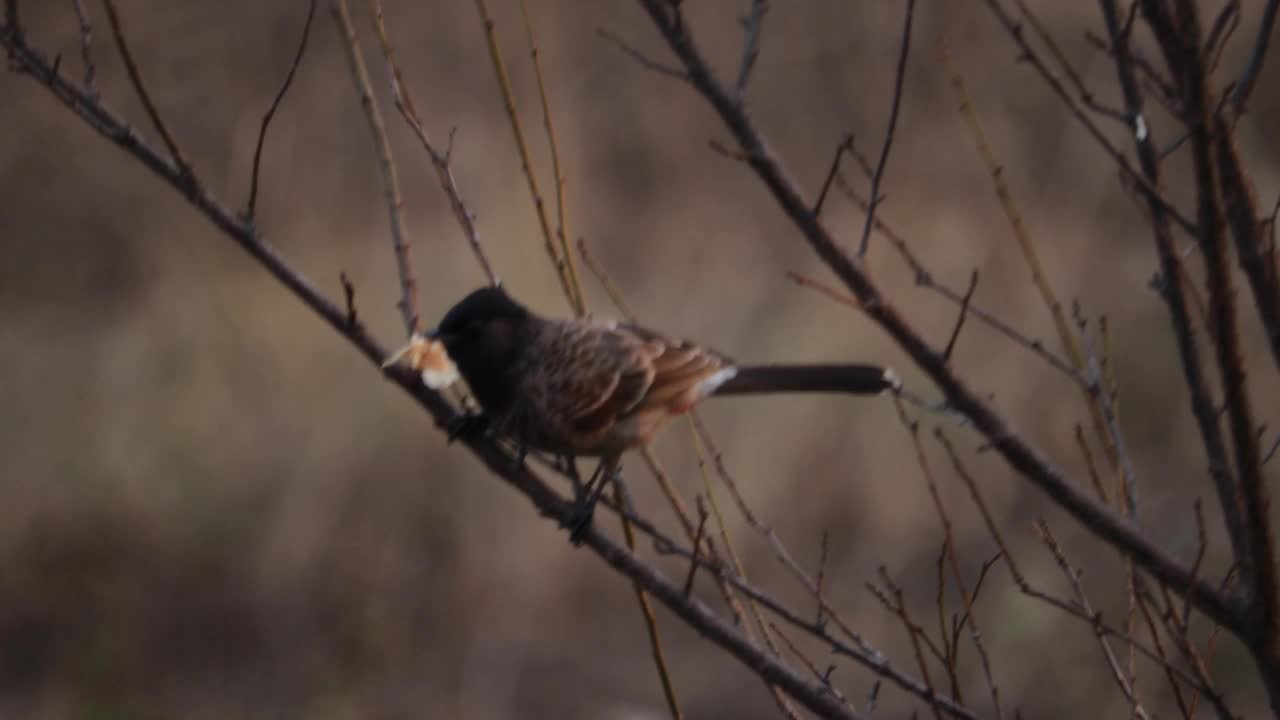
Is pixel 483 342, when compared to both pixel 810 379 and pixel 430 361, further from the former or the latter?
pixel 810 379

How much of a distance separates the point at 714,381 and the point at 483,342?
725 mm

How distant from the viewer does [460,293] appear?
9.05m

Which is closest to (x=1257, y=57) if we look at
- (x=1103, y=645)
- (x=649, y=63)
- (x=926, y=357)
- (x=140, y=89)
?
(x=926, y=357)

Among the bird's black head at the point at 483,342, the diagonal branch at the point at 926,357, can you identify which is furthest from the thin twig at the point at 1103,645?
the bird's black head at the point at 483,342

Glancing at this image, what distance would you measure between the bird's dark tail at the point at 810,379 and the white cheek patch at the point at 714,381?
1 cm

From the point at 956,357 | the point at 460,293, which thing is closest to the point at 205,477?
the point at 460,293

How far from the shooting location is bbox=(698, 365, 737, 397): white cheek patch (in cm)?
403

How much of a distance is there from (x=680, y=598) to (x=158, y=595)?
723cm

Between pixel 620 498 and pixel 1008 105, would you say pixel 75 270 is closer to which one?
pixel 1008 105

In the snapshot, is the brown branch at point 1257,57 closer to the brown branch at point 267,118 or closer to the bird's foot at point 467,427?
the brown branch at point 267,118

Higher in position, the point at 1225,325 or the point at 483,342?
the point at 483,342

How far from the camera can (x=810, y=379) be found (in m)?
3.69

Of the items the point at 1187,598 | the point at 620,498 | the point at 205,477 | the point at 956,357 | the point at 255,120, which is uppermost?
the point at 255,120

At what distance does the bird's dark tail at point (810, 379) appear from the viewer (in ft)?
11.6
